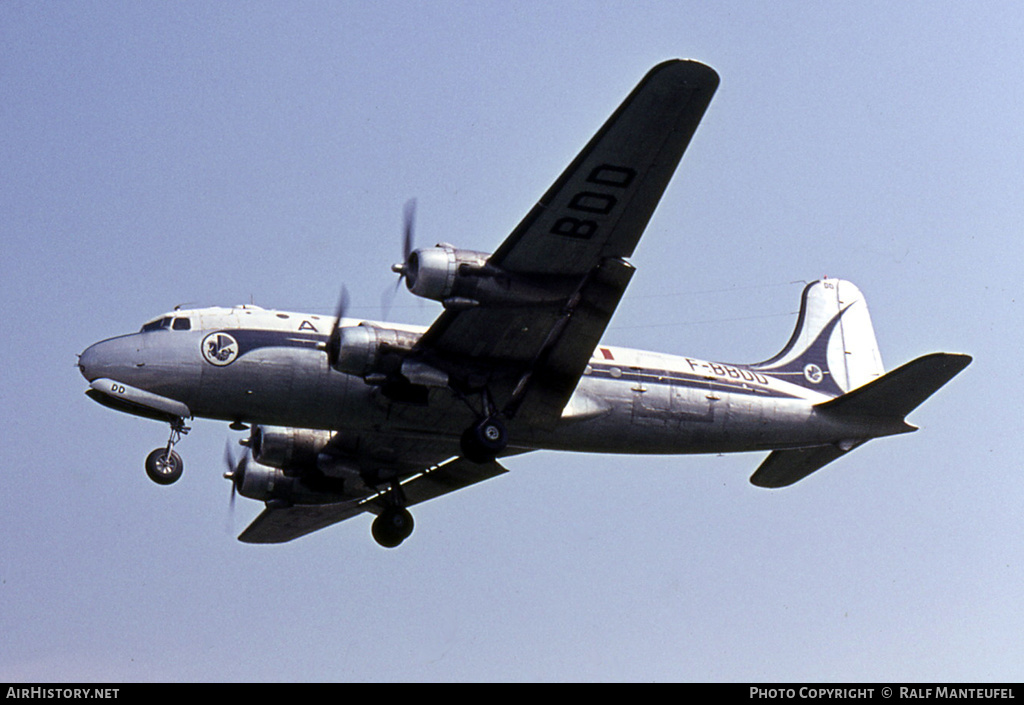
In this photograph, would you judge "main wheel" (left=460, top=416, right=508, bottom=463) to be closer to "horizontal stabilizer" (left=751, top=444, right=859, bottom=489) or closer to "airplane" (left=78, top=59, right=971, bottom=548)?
"airplane" (left=78, top=59, right=971, bottom=548)

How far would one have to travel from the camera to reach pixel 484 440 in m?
18.9

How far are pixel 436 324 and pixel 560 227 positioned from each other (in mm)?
2644

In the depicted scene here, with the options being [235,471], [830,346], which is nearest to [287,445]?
[235,471]

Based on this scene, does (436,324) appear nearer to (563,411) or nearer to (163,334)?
(563,411)

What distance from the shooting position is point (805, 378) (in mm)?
23078

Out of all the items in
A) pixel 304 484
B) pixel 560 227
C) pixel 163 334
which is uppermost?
pixel 560 227

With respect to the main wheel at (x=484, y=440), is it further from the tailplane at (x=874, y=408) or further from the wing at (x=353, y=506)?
the tailplane at (x=874, y=408)

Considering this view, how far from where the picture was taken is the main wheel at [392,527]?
22953 millimetres

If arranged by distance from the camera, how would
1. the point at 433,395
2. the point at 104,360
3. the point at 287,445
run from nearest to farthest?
1. the point at 104,360
2. the point at 433,395
3. the point at 287,445

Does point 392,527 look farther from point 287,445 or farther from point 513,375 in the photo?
point 513,375

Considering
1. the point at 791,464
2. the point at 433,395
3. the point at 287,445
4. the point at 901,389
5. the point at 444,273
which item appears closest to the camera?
the point at 444,273

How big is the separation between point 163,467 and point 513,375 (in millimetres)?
5753
